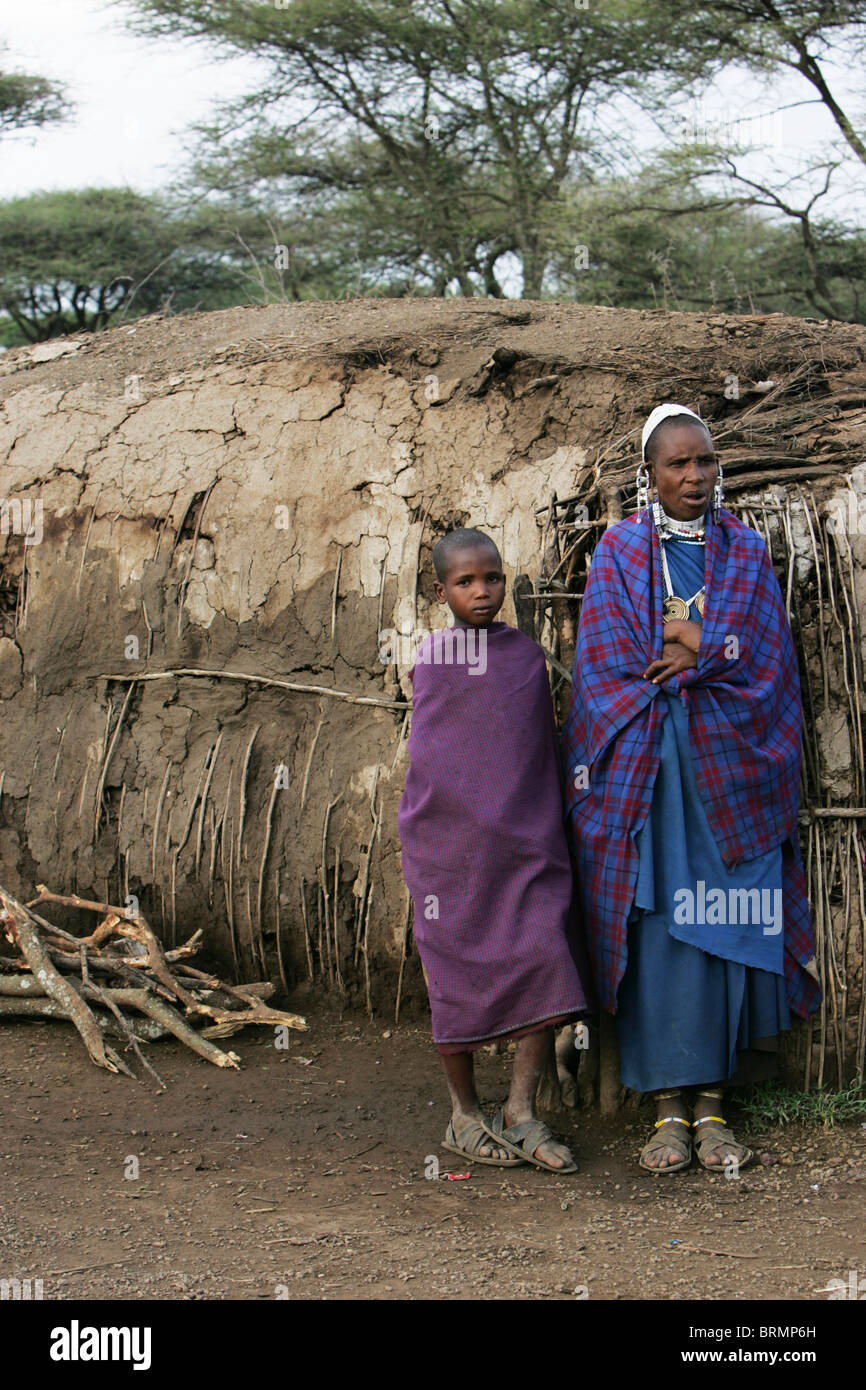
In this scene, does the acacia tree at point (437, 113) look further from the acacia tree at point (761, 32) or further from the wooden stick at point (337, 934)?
the wooden stick at point (337, 934)

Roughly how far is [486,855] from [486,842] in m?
0.04

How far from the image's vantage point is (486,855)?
3734 millimetres

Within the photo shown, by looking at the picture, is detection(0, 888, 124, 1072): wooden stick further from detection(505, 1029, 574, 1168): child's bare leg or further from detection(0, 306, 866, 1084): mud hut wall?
detection(505, 1029, 574, 1168): child's bare leg

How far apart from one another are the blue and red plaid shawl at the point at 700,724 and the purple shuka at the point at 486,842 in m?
0.12

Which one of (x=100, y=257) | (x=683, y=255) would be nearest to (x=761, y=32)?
(x=683, y=255)

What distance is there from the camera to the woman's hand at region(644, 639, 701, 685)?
3.73 m

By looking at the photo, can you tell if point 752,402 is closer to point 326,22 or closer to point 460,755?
point 460,755

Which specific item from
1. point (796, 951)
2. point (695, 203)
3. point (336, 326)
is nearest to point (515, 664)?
point (796, 951)

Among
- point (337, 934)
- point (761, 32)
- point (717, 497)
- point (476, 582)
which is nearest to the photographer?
point (476, 582)

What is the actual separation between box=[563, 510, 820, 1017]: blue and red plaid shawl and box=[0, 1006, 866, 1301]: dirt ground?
51 cm

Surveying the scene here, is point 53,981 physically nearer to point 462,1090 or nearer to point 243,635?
point 243,635

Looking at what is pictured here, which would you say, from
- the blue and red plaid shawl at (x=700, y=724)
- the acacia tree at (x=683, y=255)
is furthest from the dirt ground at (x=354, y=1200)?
the acacia tree at (x=683, y=255)

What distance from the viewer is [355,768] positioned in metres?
4.93

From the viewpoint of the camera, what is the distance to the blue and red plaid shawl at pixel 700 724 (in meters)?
3.71
